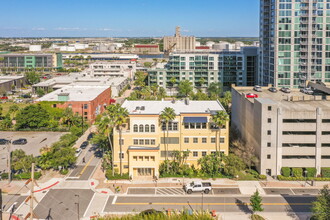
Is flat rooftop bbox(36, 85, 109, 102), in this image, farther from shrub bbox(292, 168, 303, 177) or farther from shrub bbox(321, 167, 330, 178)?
shrub bbox(321, 167, 330, 178)

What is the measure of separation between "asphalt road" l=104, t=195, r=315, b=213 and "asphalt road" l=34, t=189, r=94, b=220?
3722 mm

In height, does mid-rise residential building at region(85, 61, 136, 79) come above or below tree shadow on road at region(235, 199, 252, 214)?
above

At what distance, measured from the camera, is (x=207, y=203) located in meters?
50.4

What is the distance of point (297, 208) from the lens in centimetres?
4841

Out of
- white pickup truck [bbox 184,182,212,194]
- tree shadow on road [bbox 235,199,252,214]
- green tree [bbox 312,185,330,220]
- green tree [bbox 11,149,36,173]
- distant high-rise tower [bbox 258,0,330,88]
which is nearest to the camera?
green tree [bbox 312,185,330,220]

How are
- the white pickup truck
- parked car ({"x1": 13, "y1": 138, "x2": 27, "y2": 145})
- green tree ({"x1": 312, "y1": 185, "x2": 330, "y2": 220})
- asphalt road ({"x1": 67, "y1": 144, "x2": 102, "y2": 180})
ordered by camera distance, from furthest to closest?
parked car ({"x1": 13, "y1": 138, "x2": 27, "y2": 145}) < asphalt road ({"x1": 67, "y1": 144, "x2": 102, "y2": 180}) < the white pickup truck < green tree ({"x1": 312, "y1": 185, "x2": 330, "y2": 220})

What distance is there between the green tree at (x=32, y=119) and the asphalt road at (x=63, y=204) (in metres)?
42.6

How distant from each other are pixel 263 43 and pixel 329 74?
21.4 m

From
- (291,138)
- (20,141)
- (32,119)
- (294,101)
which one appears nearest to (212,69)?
(294,101)

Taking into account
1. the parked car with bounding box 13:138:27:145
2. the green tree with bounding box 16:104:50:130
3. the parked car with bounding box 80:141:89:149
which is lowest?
the parked car with bounding box 80:141:89:149

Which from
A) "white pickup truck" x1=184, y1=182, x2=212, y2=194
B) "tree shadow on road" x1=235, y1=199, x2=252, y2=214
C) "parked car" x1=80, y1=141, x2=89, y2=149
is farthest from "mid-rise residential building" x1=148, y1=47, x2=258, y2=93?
"tree shadow on road" x1=235, y1=199, x2=252, y2=214

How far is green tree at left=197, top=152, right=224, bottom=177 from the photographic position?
194 feet

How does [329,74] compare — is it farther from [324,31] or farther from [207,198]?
[207,198]

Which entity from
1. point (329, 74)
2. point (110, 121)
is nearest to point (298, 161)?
point (110, 121)
